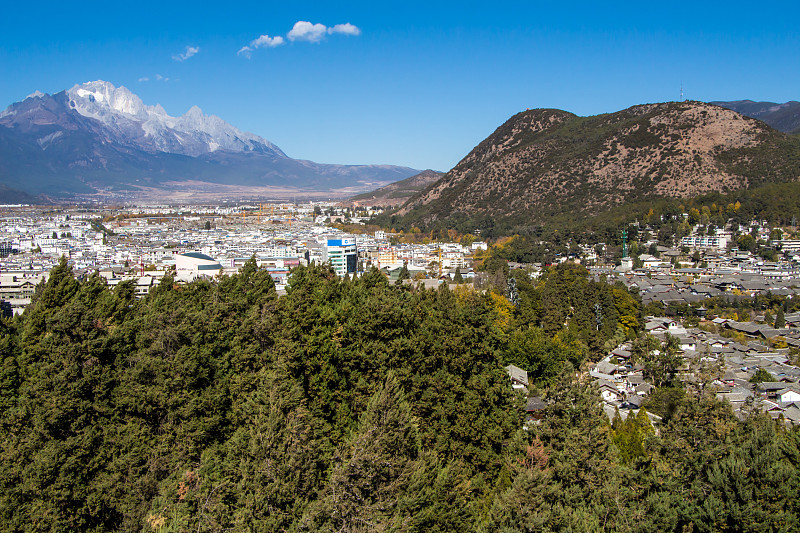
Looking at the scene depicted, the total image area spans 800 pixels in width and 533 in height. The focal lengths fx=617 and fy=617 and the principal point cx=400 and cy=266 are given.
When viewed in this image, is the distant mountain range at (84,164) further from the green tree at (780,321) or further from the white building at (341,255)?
the green tree at (780,321)

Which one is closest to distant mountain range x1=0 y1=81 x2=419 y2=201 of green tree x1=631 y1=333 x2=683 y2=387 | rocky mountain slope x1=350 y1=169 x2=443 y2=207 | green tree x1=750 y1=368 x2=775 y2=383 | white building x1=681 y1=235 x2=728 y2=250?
rocky mountain slope x1=350 y1=169 x2=443 y2=207

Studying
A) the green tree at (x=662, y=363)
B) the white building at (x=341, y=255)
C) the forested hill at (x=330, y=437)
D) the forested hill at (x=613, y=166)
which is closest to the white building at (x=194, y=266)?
the white building at (x=341, y=255)

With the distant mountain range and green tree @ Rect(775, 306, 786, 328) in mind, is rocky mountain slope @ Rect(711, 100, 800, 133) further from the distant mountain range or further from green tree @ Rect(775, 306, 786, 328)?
the distant mountain range

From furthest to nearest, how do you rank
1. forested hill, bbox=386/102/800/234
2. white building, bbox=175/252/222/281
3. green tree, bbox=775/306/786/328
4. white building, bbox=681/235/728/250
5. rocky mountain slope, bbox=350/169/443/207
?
rocky mountain slope, bbox=350/169/443/207, forested hill, bbox=386/102/800/234, white building, bbox=681/235/728/250, white building, bbox=175/252/222/281, green tree, bbox=775/306/786/328

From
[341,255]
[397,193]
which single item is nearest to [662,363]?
[341,255]

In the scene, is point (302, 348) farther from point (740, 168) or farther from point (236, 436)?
point (740, 168)
